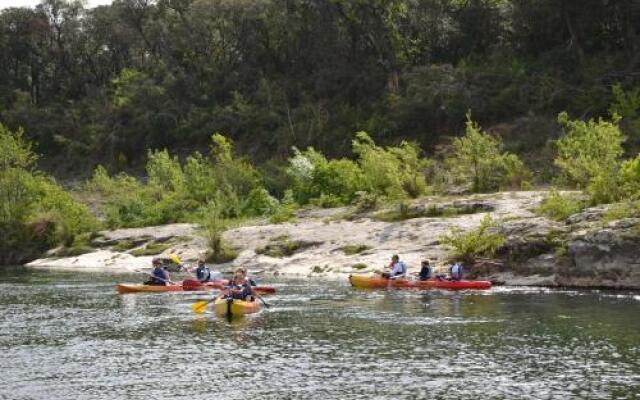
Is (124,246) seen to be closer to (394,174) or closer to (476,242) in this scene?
(394,174)

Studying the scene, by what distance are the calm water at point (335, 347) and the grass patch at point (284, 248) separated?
12376mm

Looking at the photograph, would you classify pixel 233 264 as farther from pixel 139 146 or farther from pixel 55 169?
pixel 55 169

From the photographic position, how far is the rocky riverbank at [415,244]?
3669cm

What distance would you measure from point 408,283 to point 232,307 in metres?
10.1

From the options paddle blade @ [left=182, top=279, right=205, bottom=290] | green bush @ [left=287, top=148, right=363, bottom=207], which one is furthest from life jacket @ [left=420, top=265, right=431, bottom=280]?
green bush @ [left=287, top=148, right=363, bottom=207]

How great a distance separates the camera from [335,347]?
24.7m

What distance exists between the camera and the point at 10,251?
6300 centimetres

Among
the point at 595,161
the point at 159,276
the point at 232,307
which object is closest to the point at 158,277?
the point at 159,276

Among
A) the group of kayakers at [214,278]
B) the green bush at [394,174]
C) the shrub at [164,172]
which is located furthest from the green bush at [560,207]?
the shrub at [164,172]

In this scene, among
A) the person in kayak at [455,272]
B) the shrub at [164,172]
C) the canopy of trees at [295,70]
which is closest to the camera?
the person in kayak at [455,272]

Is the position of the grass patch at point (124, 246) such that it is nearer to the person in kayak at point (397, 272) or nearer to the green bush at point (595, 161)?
the person in kayak at point (397, 272)

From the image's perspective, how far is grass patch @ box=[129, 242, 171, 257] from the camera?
180ft

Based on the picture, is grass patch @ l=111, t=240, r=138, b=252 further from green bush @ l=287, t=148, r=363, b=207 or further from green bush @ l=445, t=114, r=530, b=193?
green bush @ l=445, t=114, r=530, b=193

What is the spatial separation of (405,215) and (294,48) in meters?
43.1
